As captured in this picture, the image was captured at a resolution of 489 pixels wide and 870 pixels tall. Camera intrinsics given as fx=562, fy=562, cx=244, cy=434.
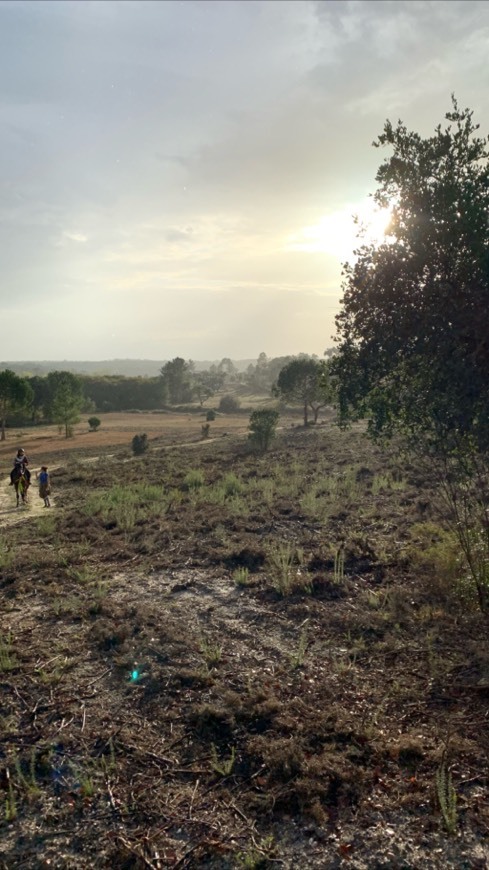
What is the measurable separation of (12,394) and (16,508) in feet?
126

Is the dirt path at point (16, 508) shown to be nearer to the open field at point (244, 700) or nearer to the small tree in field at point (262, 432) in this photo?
the open field at point (244, 700)

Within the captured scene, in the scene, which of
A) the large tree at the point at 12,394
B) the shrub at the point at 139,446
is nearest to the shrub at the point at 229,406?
the large tree at the point at 12,394

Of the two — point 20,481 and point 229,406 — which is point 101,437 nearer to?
point 20,481

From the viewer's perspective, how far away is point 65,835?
17.8 feet

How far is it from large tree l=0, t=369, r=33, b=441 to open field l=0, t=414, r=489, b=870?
44544 mm

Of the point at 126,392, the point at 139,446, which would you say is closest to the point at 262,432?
the point at 139,446

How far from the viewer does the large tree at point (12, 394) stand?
56219mm

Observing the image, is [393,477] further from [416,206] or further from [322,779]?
[322,779]

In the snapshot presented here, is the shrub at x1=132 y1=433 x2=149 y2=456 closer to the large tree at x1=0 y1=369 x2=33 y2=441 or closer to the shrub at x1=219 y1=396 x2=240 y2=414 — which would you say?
the large tree at x1=0 y1=369 x2=33 y2=441

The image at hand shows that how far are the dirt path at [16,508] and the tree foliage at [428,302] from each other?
49.0 ft

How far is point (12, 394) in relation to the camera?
56906mm

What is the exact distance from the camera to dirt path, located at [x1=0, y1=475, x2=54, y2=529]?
1996cm

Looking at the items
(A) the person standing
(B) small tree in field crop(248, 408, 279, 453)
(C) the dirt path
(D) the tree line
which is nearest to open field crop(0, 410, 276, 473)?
(D) the tree line

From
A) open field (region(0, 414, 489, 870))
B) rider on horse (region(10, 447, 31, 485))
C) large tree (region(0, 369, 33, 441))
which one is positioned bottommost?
open field (region(0, 414, 489, 870))
